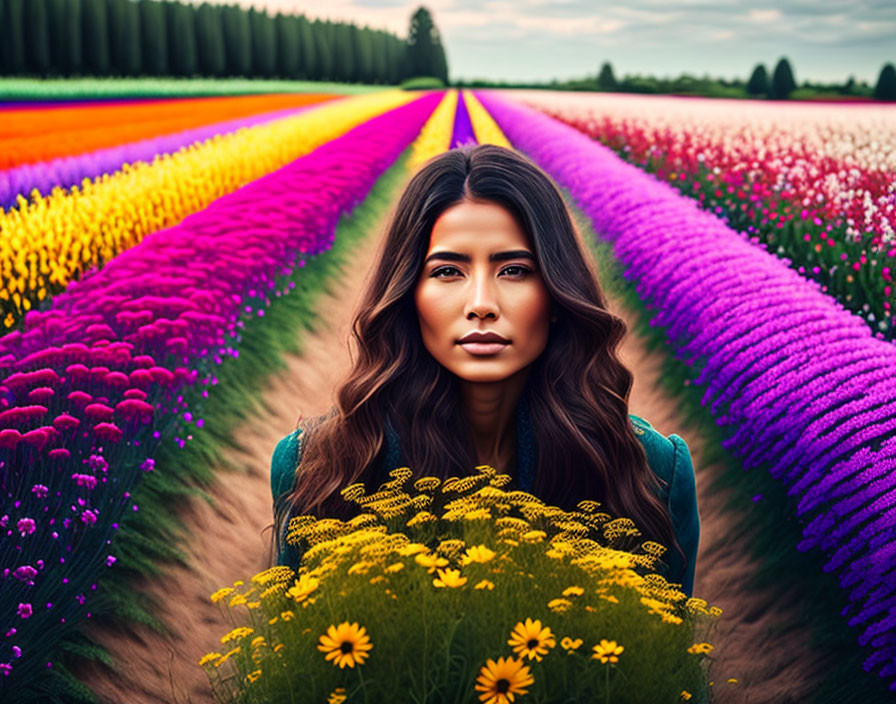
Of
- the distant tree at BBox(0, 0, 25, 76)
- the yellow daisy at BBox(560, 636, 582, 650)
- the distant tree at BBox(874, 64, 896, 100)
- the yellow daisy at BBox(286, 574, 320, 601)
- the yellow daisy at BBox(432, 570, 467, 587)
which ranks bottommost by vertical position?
the yellow daisy at BBox(560, 636, 582, 650)

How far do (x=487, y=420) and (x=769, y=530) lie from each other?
2.07 metres

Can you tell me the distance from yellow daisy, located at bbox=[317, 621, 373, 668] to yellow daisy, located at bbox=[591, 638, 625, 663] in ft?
1.00

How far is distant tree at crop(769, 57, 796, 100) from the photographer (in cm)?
3259

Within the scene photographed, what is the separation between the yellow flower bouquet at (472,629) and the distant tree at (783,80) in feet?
115

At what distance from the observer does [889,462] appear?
2.81 m

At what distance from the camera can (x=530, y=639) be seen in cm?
119

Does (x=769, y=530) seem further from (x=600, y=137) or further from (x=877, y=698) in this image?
(x=600, y=137)

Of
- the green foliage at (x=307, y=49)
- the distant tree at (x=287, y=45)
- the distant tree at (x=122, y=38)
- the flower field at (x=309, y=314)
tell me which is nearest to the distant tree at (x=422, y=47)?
the green foliage at (x=307, y=49)

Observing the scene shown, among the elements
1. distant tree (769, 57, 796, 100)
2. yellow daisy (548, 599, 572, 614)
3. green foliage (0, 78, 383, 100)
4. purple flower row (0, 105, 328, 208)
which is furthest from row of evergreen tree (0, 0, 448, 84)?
yellow daisy (548, 599, 572, 614)

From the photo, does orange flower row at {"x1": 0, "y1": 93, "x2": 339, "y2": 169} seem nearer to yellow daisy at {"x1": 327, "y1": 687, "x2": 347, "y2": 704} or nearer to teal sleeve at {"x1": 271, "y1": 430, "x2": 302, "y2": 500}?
teal sleeve at {"x1": 271, "y1": 430, "x2": 302, "y2": 500}

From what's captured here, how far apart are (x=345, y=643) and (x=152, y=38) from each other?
151ft

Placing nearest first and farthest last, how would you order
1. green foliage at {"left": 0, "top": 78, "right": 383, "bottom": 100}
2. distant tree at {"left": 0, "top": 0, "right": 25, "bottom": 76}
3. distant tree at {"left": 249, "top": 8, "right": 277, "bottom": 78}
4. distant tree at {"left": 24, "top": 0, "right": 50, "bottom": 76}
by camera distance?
green foliage at {"left": 0, "top": 78, "right": 383, "bottom": 100}
distant tree at {"left": 0, "top": 0, "right": 25, "bottom": 76}
distant tree at {"left": 24, "top": 0, "right": 50, "bottom": 76}
distant tree at {"left": 249, "top": 8, "right": 277, "bottom": 78}

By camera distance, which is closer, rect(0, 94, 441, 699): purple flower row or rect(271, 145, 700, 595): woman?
rect(271, 145, 700, 595): woman

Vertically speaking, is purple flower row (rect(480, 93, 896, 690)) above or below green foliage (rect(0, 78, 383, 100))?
below
